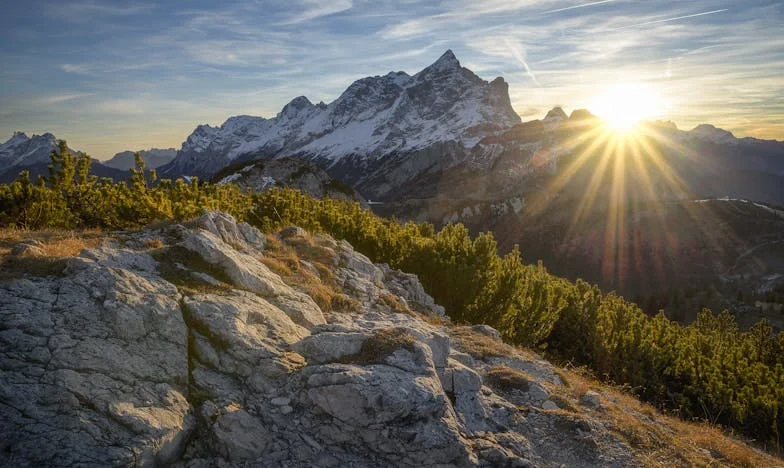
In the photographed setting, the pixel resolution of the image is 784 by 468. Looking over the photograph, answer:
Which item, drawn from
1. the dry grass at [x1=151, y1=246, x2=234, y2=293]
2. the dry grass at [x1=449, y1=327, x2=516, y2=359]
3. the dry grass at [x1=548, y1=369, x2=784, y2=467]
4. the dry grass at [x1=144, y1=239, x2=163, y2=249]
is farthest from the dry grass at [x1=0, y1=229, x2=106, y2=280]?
the dry grass at [x1=548, y1=369, x2=784, y2=467]

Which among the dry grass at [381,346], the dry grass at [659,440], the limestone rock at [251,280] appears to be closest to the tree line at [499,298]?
the limestone rock at [251,280]

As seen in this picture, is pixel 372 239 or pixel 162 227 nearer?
pixel 162 227

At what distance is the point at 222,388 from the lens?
8.05 metres

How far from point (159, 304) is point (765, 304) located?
152437 millimetres

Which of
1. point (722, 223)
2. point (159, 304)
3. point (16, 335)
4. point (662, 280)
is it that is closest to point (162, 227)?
point (159, 304)

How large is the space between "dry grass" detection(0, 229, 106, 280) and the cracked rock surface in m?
0.42

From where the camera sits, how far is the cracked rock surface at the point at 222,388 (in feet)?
21.6

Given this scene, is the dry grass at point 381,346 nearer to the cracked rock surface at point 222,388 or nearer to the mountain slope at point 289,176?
the cracked rock surface at point 222,388

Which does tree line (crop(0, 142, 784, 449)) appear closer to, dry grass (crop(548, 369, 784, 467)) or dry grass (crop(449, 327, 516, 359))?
dry grass (crop(548, 369, 784, 467))

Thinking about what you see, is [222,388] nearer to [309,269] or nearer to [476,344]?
[309,269]

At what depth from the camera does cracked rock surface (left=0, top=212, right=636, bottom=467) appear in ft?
21.6

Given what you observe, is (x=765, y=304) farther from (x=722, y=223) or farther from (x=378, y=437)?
(x=378, y=437)

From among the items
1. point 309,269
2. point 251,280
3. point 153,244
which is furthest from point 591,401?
point 153,244

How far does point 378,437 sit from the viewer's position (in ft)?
25.2
